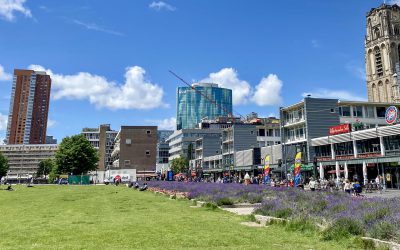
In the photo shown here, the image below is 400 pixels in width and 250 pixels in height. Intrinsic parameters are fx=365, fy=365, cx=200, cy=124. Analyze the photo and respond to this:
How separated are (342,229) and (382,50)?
138m

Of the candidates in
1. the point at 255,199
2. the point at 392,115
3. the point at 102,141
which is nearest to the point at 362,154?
the point at 392,115

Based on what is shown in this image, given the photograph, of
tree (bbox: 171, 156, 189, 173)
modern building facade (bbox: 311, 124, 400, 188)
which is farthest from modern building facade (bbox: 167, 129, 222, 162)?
modern building facade (bbox: 311, 124, 400, 188)

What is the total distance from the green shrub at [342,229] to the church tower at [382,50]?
5020 inches

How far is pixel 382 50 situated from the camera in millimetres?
129875

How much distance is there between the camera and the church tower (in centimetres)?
12694

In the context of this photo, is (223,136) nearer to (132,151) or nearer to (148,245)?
(132,151)

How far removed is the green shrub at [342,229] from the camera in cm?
933

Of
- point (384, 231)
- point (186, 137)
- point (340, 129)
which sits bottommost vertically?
point (384, 231)

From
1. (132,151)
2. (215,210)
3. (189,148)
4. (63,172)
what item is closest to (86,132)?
(132,151)

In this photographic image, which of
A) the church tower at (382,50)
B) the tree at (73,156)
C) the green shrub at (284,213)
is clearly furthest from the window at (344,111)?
the church tower at (382,50)

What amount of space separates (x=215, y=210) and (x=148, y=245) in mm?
9360

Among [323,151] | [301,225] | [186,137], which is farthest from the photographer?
[186,137]

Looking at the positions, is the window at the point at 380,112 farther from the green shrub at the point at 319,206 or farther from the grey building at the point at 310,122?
the green shrub at the point at 319,206

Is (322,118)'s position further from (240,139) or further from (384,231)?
(384,231)
